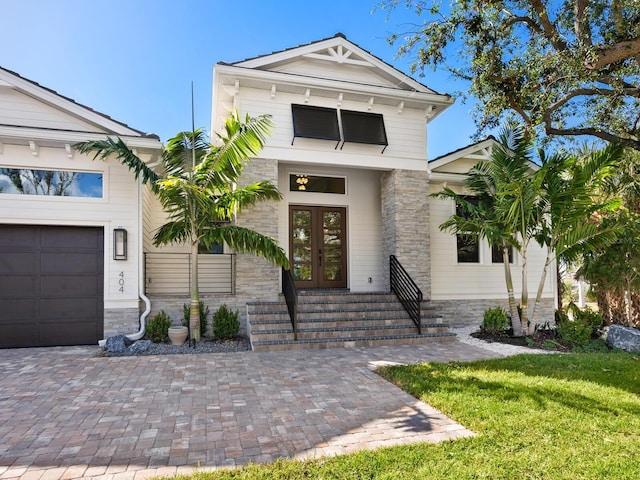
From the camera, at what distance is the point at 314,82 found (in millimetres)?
9352

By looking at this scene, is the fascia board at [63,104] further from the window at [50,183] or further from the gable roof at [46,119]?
the window at [50,183]

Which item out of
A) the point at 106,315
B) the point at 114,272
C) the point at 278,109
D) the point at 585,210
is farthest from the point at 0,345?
the point at 585,210

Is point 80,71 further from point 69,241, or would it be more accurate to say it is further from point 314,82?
point 314,82

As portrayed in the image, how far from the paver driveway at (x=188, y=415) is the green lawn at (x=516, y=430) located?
24 cm

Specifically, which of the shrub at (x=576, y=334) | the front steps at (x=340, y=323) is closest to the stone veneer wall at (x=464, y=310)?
the front steps at (x=340, y=323)

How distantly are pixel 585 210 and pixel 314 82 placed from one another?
6686 mm

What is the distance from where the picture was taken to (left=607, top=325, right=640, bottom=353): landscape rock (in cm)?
757

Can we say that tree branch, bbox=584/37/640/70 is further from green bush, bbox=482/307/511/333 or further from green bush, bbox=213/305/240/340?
Result: green bush, bbox=213/305/240/340

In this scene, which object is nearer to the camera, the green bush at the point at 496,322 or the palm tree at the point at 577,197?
the palm tree at the point at 577,197

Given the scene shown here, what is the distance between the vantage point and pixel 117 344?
7.26 m

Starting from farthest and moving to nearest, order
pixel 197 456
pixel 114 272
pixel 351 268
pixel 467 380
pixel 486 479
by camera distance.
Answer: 1. pixel 351 268
2. pixel 114 272
3. pixel 467 380
4. pixel 197 456
5. pixel 486 479

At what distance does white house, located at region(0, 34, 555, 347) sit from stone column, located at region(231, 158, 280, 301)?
0.03 meters

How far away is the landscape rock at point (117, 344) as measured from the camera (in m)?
7.16

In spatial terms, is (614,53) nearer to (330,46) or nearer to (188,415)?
(330,46)
